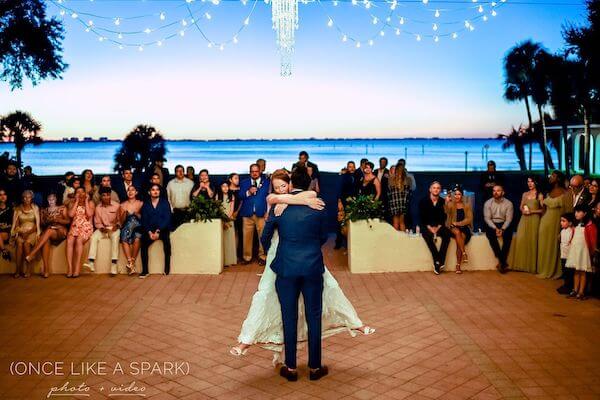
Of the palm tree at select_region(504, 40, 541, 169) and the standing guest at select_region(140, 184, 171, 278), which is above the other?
the palm tree at select_region(504, 40, 541, 169)

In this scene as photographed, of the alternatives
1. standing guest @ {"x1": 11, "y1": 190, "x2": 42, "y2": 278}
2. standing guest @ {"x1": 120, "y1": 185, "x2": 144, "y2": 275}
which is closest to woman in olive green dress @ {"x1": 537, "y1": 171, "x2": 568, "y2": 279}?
standing guest @ {"x1": 120, "y1": 185, "x2": 144, "y2": 275}

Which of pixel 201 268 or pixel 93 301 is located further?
pixel 201 268

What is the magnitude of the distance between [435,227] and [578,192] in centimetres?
209

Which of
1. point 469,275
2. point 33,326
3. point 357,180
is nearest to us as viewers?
point 33,326

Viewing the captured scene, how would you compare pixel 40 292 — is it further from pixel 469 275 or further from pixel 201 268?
pixel 469 275

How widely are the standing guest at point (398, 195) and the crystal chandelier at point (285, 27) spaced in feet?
10.8

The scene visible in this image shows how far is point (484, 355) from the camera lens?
246 inches

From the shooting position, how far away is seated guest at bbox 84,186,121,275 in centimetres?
997

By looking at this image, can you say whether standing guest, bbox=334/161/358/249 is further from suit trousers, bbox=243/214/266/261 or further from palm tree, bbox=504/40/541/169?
palm tree, bbox=504/40/541/169

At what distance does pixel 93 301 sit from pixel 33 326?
120 centimetres

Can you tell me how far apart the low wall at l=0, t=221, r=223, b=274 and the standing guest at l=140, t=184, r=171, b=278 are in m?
0.15

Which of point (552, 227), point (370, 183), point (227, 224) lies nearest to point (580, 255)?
point (552, 227)

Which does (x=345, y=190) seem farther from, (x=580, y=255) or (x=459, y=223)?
(x=580, y=255)

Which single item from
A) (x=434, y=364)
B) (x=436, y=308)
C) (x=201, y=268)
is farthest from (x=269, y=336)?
(x=201, y=268)
